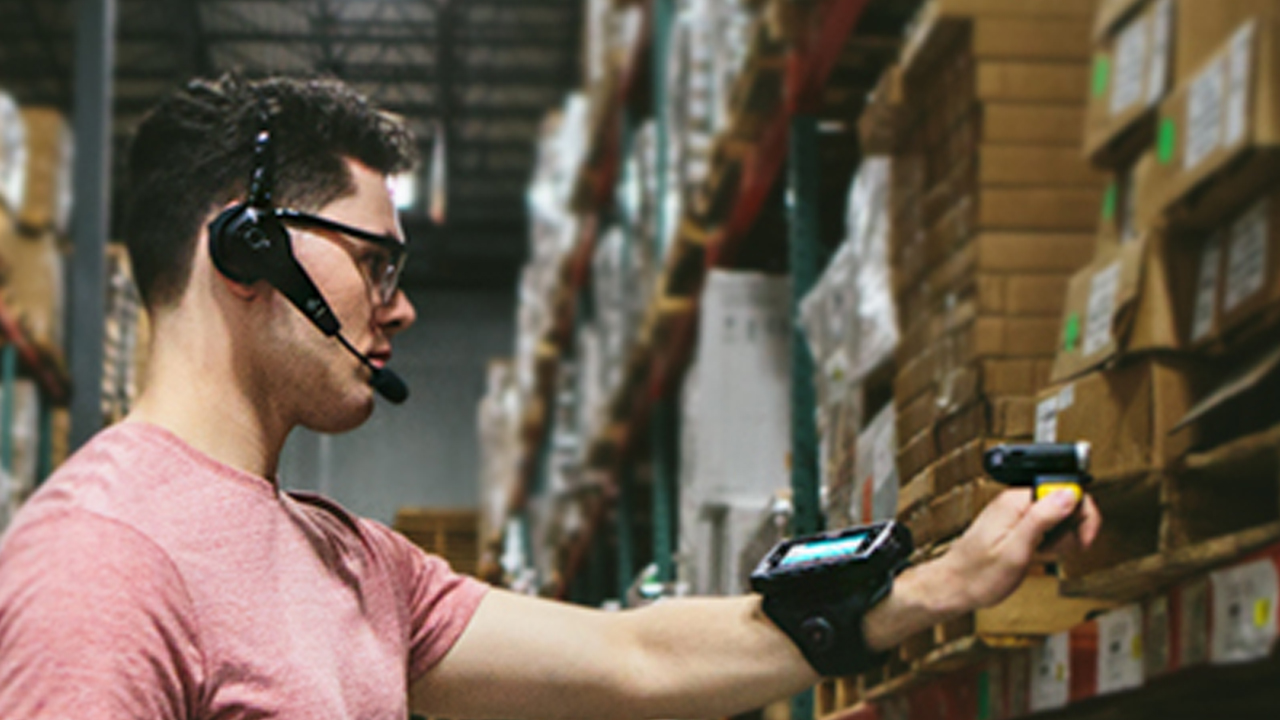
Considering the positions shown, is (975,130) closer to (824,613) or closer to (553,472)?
(824,613)

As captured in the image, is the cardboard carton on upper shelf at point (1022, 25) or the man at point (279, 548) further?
the cardboard carton on upper shelf at point (1022, 25)

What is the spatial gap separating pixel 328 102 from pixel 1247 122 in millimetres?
1015

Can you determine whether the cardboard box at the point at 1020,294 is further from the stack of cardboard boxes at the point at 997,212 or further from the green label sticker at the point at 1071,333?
the green label sticker at the point at 1071,333

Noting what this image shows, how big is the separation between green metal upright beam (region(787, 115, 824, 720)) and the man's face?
1837mm

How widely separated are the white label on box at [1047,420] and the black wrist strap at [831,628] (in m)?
0.36

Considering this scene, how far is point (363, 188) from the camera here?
216cm

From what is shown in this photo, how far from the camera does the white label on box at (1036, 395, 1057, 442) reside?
2.26 meters

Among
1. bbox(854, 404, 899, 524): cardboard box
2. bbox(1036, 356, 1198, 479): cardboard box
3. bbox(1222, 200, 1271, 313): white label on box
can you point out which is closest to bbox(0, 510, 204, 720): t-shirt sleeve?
bbox(854, 404, 899, 524): cardboard box

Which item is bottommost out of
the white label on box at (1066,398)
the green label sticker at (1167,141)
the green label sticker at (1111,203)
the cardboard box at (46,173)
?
the white label on box at (1066,398)

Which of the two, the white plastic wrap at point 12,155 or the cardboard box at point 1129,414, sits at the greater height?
the white plastic wrap at point 12,155

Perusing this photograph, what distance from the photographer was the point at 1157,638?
196 cm

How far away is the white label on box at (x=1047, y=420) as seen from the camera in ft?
7.41

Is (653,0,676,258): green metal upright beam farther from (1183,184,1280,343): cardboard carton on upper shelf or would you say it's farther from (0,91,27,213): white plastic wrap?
(1183,184,1280,343): cardboard carton on upper shelf

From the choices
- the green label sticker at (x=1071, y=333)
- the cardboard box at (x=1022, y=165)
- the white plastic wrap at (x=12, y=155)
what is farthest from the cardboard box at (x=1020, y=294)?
the white plastic wrap at (x=12, y=155)
